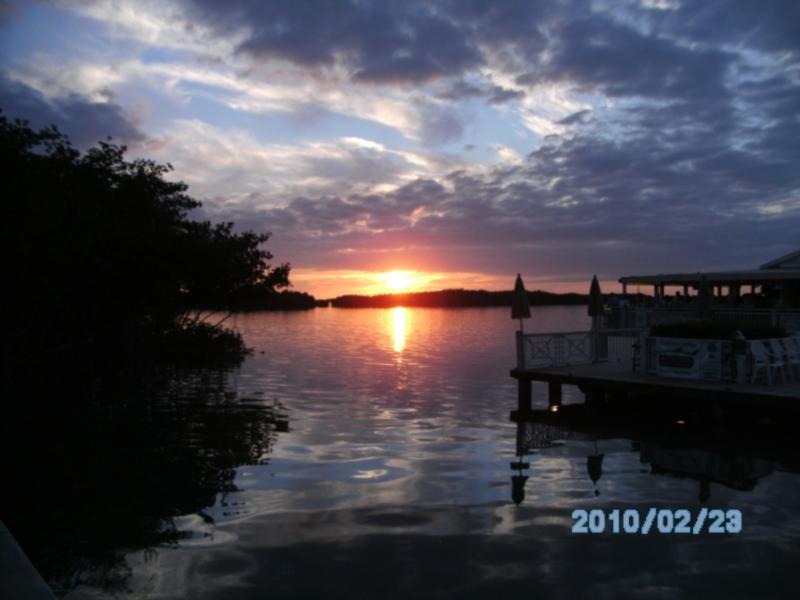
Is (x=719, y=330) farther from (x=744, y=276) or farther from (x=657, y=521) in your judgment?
(x=657, y=521)

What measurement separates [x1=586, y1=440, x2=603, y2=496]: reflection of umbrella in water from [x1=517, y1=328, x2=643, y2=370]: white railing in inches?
263

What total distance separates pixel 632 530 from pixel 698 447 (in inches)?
267

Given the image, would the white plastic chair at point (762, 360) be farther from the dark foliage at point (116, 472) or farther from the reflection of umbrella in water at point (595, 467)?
the dark foliage at point (116, 472)

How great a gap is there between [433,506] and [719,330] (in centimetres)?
1113

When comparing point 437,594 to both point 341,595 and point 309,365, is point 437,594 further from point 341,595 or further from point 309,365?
point 309,365

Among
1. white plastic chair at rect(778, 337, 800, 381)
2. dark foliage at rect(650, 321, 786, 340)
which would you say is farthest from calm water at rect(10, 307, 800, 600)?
dark foliage at rect(650, 321, 786, 340)

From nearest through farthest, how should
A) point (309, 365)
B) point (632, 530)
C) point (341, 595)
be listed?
point (341, 595) < point (632, 530) < point (309, 365)

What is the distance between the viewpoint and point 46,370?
86.0ft

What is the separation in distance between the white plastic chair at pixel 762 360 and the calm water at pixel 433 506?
1.26 metres

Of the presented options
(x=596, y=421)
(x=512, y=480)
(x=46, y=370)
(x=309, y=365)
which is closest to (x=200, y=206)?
(x=309, y=365)

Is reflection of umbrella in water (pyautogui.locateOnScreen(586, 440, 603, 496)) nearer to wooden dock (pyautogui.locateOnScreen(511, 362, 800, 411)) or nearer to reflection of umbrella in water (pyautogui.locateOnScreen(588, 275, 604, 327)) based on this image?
wooden dock (pyautogui.locateOnScreen(511, 362, 800, 411))

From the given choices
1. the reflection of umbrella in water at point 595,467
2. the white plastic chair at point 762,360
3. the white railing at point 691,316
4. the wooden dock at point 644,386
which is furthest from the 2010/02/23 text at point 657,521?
the white railing at point 691,316

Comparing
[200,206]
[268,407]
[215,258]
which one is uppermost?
[200,206]

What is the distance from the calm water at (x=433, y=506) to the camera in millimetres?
7547
